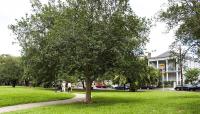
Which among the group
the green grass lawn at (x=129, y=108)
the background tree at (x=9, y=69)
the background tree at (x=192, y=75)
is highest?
the background tree at (x=9, y=69)

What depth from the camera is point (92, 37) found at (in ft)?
90.8

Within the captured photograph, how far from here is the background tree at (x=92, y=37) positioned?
2786 cm

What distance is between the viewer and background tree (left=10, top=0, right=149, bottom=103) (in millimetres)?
27859

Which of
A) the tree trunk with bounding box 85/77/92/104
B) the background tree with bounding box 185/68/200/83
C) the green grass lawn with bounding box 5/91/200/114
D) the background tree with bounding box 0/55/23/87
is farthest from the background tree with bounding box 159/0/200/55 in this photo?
the background tree with bounding box 0/55/23/87

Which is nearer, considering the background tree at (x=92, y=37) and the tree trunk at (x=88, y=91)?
the background tree at (x=92, y=37)

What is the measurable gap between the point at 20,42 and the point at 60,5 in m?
7.65

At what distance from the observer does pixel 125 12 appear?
29.6 metres

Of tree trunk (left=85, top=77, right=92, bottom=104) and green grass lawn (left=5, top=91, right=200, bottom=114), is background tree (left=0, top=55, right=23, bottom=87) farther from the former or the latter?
green grass lawn (left=5, top=91, right=200, bottom=114)

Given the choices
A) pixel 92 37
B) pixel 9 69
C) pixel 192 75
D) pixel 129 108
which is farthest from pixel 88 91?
pixel 9 69

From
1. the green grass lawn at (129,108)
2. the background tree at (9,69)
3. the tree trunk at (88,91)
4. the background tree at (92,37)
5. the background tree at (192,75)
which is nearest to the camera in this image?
the green grass lawn at (129,108)

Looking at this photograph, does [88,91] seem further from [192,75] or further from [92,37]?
[192,75]

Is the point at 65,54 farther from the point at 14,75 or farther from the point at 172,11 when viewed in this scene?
the point at 14,75

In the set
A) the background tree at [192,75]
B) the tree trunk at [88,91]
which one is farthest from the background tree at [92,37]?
the background tree at [192,75]

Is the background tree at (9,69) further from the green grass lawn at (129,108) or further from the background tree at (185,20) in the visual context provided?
the background tree at (185,20)
